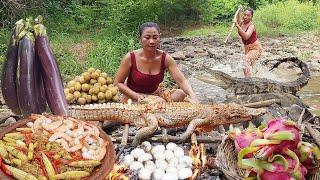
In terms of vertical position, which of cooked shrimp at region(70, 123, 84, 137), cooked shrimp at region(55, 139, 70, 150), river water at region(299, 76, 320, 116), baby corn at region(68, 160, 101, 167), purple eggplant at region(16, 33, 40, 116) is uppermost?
purple eggplant at region(16, 33, 40, 116)

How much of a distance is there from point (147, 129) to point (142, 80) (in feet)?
4.81

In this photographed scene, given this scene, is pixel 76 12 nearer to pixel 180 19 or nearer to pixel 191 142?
pixel 180 19

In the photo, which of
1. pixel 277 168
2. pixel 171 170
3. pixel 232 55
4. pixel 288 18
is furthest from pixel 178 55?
pixel 277 168

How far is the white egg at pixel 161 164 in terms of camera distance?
3.83 metres

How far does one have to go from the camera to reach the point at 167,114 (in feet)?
16.4

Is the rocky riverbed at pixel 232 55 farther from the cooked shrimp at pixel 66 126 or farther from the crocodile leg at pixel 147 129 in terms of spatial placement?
the cooked shrimp at pixel 66 126

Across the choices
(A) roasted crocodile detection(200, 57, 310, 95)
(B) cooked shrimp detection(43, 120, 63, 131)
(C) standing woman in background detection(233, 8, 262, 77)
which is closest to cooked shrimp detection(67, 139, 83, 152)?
(B) cooked shrimp detection(43, 120, 63, 131)

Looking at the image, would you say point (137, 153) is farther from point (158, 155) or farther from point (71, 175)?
point (71, 175)

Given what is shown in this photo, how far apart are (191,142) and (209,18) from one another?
18.5 metres

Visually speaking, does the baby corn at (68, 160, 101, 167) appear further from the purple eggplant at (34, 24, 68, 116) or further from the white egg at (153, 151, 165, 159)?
the purple eggplant at (34, 24, 68, 116)

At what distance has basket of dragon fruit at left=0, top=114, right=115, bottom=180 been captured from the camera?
117 inches

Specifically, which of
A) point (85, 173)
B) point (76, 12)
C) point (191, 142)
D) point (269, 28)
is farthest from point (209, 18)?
point (85, 173)

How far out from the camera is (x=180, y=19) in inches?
864

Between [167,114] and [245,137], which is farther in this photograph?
[167,114]
